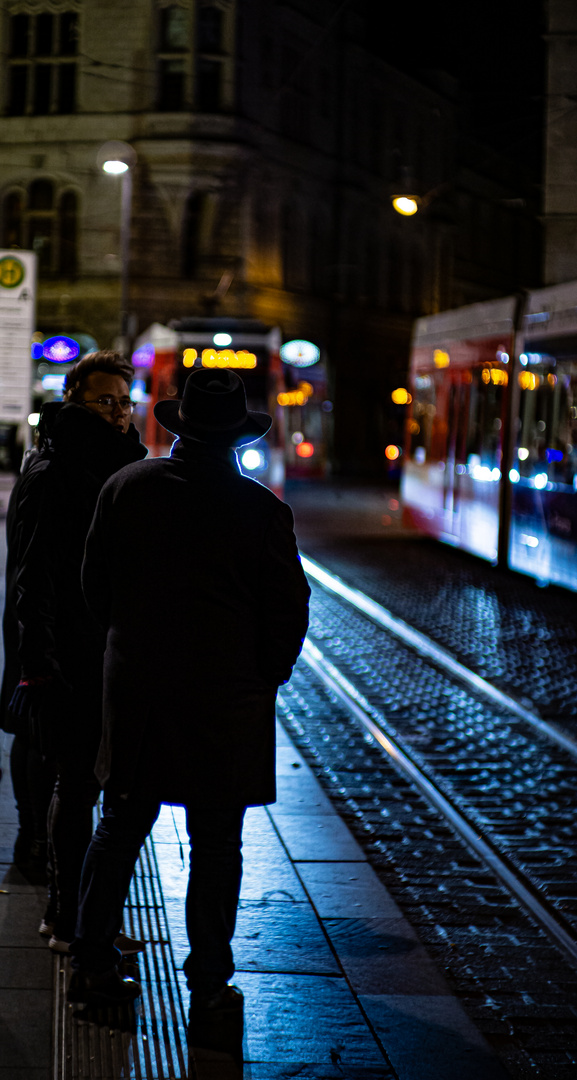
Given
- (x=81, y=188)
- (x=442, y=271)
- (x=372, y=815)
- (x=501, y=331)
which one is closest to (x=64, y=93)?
(x=81, y=188)

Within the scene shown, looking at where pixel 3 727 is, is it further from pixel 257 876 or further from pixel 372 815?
pixel 372 815

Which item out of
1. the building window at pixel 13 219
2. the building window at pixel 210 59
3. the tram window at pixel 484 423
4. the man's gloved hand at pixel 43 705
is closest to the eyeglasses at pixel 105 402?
the man's gloved hand at pixel 43 705

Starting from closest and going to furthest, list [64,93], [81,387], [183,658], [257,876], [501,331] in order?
[183,658] → [81,387] → [257,876] → [501,331] → [64,93]

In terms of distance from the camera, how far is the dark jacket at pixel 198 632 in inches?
145

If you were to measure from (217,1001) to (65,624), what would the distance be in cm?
122

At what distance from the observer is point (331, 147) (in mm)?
47312

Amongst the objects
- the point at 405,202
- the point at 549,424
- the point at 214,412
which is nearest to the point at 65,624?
the point at 214,412

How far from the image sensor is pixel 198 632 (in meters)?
3.70

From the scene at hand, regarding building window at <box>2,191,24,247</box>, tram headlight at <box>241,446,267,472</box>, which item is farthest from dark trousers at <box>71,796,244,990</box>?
building window at <box>2,191,24,247</box>

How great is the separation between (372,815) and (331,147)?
43.3 m

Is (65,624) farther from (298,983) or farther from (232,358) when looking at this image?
(232,358)

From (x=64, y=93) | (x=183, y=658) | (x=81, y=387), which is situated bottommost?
(x=183, y=658)

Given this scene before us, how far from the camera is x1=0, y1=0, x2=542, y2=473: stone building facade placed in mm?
41625

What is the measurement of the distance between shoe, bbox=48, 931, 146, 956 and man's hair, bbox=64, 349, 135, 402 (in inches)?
66.2
